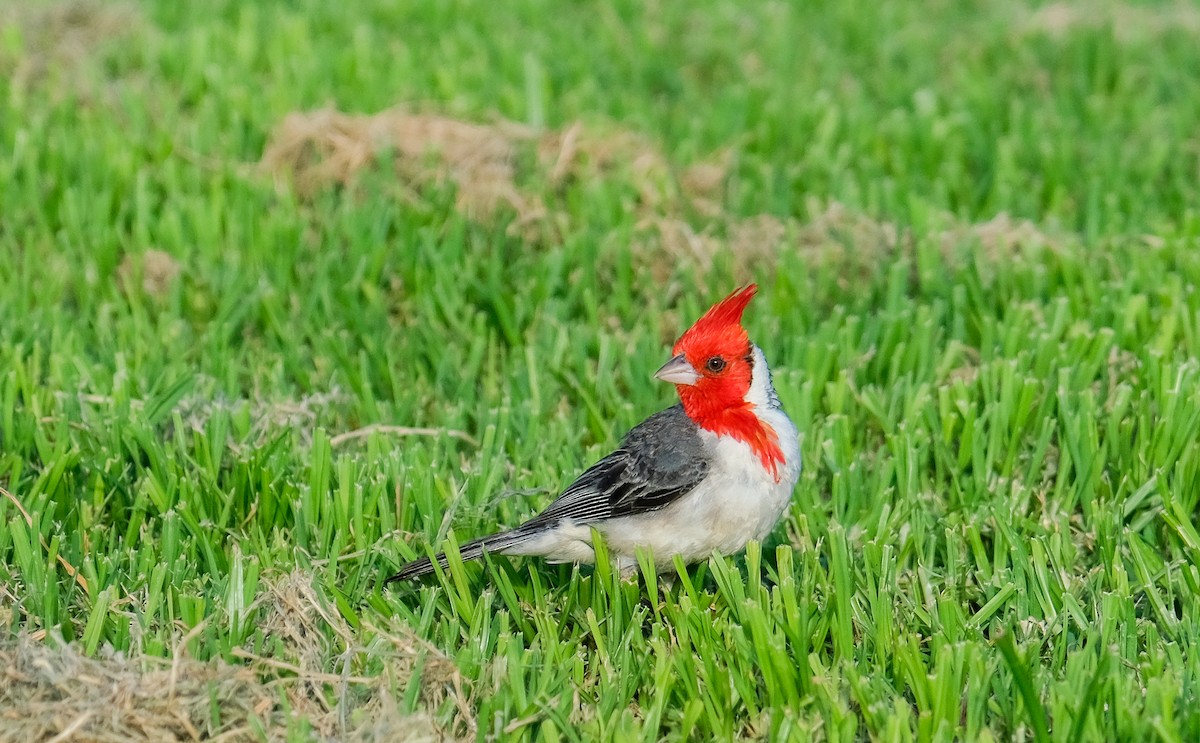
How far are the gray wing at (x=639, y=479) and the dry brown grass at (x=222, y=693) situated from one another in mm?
677

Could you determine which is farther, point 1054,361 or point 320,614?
point 1054,361

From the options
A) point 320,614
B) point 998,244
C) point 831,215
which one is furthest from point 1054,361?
point 320,614

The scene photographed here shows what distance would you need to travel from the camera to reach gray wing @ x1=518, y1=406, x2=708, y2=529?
4.06 meters

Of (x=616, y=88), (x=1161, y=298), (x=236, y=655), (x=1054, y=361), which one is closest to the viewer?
(x=236, y=655)

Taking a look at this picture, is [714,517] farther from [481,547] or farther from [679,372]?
[481,547]

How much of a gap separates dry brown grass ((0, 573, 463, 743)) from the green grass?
0.03 metres

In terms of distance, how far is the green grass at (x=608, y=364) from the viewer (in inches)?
141

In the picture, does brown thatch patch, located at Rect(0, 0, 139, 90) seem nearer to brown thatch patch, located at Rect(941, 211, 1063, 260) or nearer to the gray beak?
brown thatch patch, located at Rect(941, 211, 1063, 260)

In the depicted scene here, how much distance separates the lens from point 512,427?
496 cm

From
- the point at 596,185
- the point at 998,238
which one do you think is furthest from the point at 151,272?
the point at 998,238

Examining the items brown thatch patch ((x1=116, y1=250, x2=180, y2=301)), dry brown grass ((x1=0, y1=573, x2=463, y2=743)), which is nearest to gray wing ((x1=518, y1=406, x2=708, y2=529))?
dry brown grass ((x1=0, y1=573, x2=463, y2=743))

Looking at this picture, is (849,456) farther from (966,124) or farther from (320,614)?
(966,124)

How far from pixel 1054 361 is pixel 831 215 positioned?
5.36 ft

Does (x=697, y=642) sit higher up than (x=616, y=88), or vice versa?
(x=616, y=88)
